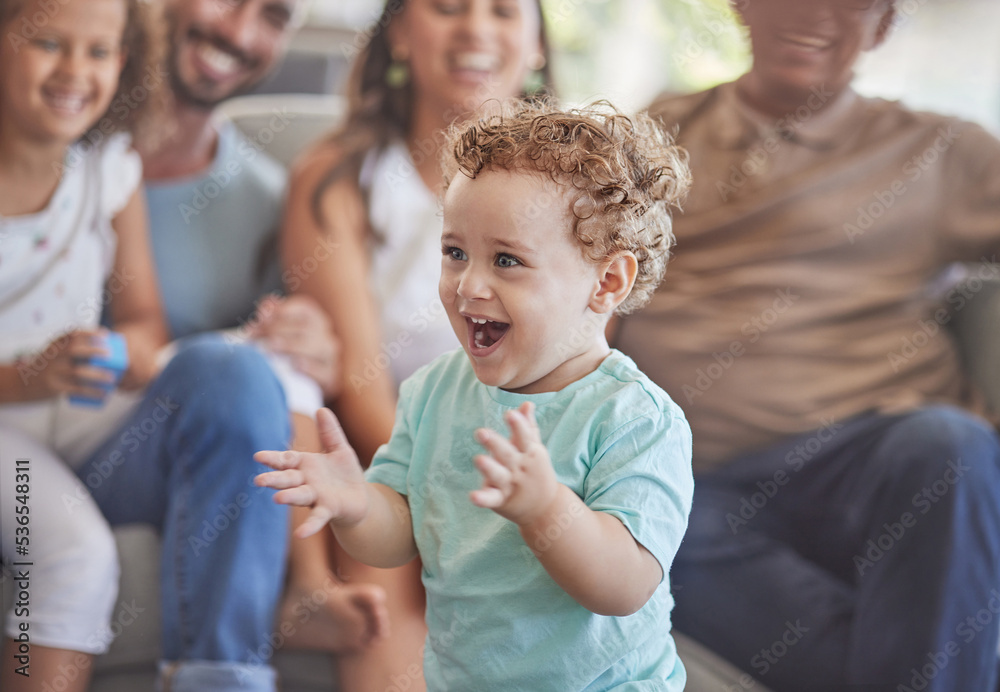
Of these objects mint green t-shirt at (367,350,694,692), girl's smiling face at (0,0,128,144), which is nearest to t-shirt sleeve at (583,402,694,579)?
mint green t-shirt at (367,350,694,692)

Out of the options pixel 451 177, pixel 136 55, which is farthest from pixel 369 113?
pixel 451 177

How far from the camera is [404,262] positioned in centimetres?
156

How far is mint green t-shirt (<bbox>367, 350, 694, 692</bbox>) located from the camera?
71 centimetres

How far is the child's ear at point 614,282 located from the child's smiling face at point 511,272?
12mm

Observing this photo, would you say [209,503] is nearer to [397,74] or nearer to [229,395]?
[229,395]

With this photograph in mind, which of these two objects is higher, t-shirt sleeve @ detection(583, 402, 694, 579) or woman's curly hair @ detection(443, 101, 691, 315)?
woman's curly hair @ detection(443, 101, 691, 315)

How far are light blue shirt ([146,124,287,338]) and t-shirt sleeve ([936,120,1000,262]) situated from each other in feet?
4.12

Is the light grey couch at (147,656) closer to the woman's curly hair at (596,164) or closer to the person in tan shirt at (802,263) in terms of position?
the person in tan shirt at (802,263)

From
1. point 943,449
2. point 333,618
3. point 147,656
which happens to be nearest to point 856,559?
point 943,449

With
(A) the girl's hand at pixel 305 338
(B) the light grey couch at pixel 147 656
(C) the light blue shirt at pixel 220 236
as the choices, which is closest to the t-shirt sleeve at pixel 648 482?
(B) the light grey couch at pixel 147 656

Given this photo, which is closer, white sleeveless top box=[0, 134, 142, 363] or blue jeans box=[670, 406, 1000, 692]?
blue jeans box=[670, 406, 1000, 692]

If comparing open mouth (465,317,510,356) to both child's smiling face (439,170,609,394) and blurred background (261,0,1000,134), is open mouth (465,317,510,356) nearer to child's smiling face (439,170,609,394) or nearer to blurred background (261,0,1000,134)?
child's smiling face (439,170,609,394)

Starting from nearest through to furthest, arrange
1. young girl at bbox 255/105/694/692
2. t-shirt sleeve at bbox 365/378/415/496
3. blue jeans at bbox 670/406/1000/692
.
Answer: young girl at bbox 255/105/694/692 → t-shirt sleeve at bbox 365/378/415/496 → blue jeans at bbox 670/406/1000/692

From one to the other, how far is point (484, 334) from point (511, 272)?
0.07m
